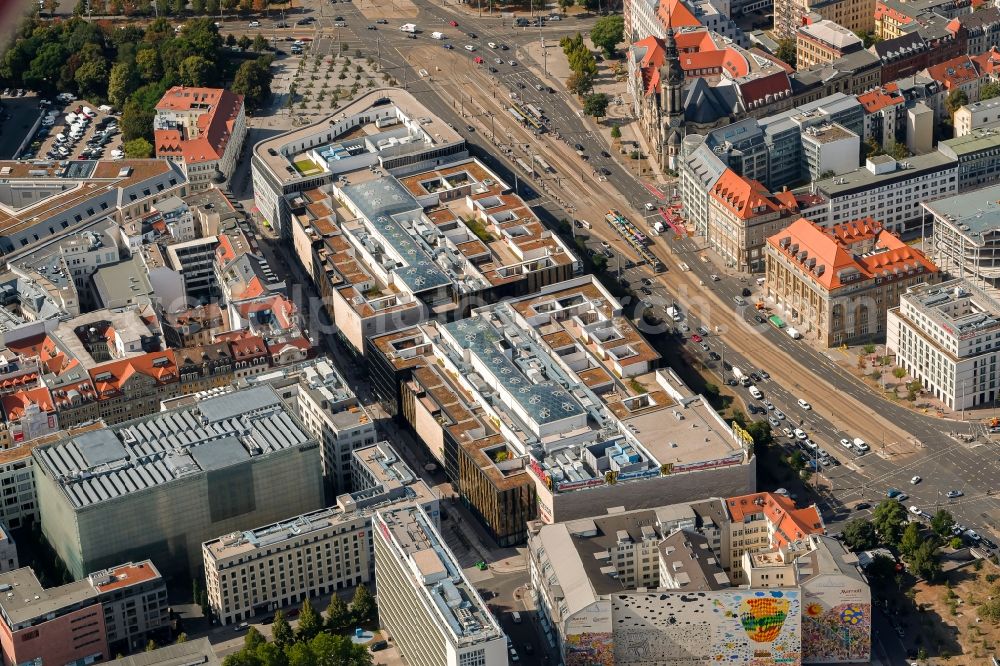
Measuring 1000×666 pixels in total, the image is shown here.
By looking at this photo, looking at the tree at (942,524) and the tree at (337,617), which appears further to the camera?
the tree at (942,524)

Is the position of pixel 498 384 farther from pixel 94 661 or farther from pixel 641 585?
pixel 94 661

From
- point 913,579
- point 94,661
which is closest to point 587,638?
point 913,579

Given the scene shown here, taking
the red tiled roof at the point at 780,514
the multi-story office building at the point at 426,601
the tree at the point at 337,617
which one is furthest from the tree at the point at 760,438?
the tree at the point at 337,617

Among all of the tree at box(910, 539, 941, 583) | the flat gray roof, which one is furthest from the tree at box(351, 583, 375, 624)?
the tree at box(910, 539, 941, 583)

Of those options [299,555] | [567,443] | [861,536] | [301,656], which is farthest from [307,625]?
[861,536]

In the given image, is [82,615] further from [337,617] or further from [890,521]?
[890,521]

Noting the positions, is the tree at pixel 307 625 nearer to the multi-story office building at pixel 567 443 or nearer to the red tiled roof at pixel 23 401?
the multi-story office building at pixel 567 443

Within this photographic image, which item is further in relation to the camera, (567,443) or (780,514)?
(567,443)
